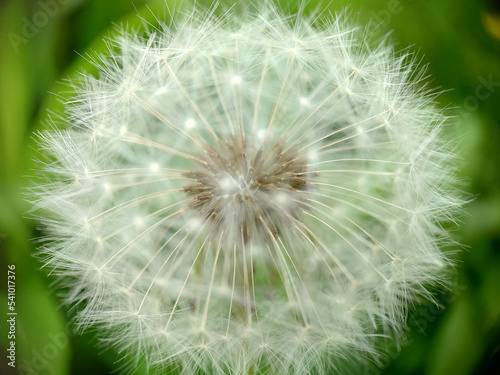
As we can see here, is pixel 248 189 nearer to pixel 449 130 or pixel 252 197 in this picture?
pixel 252 197

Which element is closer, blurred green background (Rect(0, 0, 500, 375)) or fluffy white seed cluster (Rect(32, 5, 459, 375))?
fluffy white seed cluster (Rect(32, 5, 459, 375))

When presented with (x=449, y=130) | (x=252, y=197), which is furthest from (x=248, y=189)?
(x=449, y=130)

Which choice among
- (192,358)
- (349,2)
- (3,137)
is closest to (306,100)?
(349,2)

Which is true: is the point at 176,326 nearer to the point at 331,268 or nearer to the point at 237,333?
the point at 237,333

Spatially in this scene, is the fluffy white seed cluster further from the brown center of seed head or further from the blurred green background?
the blurred green background

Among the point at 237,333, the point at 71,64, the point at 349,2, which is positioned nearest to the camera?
the point at 237,333

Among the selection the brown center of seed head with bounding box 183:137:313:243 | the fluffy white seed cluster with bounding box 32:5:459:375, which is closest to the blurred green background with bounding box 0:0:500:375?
the fluffy white seed cluster with bounding box 32:5:459:375

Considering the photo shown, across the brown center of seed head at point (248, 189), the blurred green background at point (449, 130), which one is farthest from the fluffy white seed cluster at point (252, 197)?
the blurred green background at point (449, 130)
